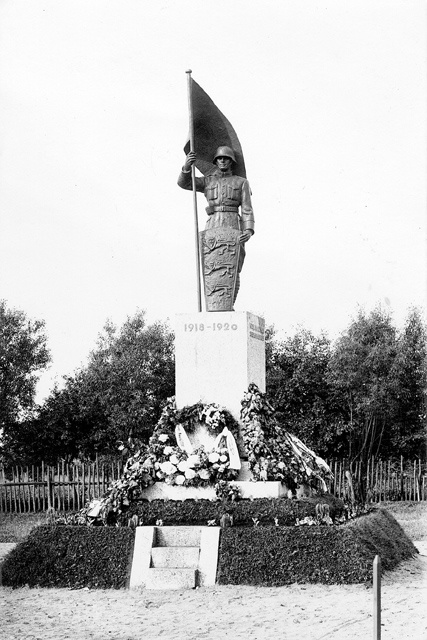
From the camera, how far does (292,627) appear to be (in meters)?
7.64

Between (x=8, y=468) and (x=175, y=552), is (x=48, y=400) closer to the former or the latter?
(x=8, y=468)

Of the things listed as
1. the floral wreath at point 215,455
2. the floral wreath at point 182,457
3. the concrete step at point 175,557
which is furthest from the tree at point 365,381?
the concrete step at point 175,557

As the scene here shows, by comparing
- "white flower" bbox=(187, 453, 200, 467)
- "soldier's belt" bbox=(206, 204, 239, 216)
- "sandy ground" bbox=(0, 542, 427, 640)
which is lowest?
"sandy ground" bbox=(0, 542, 427, 640)

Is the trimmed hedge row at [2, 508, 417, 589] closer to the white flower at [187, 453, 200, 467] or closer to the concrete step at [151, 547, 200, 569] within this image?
the concrete step at [151, 547, 200, 569]

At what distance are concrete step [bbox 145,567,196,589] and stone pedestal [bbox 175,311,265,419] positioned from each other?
2805 mm

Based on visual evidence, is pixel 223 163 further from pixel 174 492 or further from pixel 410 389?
pixel 410 389

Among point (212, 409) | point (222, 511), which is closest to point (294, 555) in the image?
point (222, 511)

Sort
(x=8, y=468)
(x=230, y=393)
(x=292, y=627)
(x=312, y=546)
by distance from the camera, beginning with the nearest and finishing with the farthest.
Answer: (x=292, y=627)
(x=312, y=546)
(x=230, y=393)
(x=8, y=468)

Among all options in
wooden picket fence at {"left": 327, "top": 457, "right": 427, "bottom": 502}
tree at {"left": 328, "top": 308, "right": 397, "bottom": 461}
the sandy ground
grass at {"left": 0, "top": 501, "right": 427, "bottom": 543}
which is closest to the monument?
the sandy ground


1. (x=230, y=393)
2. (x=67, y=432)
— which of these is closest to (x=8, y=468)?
(x=67, y=432)

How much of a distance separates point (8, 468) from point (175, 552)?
17680 millimetres

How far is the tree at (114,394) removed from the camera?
26578mm

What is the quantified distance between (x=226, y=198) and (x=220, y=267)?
105 cm

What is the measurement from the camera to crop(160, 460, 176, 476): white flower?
11141 mm
